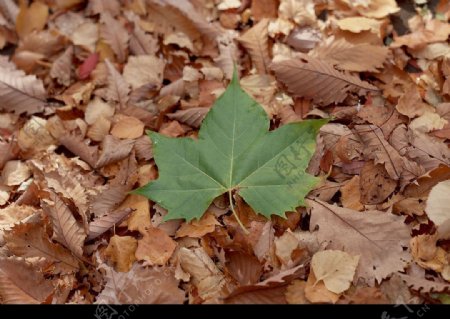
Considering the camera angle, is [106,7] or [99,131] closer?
[99,131]

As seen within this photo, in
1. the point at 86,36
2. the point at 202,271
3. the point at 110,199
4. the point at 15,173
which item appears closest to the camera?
the point at 202,271

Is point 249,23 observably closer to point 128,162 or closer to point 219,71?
point 219,71

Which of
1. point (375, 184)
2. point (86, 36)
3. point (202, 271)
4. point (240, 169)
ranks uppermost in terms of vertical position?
point (86, 36)

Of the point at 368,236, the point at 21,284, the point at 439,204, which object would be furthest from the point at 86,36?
the point at 439,204

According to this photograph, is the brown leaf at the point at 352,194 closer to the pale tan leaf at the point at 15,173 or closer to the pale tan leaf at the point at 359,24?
the pale tan leaf at the point at 359,24

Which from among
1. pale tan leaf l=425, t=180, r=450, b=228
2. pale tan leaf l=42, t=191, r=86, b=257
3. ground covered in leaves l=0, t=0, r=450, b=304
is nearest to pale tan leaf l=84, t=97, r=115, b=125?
ground covered in leaves l=0, t=0, r=450, b=304

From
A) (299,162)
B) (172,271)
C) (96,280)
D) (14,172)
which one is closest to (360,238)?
(299,162)

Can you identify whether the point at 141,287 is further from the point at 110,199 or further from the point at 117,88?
the point at 117,88

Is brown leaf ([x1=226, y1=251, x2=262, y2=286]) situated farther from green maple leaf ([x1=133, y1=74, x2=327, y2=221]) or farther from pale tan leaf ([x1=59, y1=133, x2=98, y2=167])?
pale tan leaf ([x1=59, y1=133, x2=98, y2=167])
